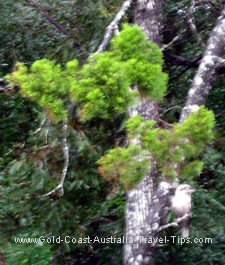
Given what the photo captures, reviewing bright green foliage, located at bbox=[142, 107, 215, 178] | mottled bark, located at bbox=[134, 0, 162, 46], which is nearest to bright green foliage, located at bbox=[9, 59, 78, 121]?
bright green foliage, located at bbox=[142, 107, 215, 178]

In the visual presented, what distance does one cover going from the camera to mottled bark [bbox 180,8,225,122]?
452cm

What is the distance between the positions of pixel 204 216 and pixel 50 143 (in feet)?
6.15

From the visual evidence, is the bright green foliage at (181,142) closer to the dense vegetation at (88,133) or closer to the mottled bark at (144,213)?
the dense vegetation at (88,133)

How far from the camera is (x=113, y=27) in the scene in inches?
177

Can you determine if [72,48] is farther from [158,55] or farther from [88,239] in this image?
[158,55]

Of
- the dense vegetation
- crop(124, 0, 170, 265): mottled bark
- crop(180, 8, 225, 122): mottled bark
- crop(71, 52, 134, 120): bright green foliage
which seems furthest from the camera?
crop(180, 8, 225, 122): mottled bark

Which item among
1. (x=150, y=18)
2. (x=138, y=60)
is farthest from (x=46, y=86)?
(x=150, y=18)

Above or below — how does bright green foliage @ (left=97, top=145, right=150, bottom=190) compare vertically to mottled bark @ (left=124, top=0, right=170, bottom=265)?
above

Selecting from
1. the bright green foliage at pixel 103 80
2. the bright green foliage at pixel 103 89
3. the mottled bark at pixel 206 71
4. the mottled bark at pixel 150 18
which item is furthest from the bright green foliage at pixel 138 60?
the mottled bark at pixel 150 18

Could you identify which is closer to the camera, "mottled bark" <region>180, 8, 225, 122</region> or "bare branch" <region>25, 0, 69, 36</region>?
"mottled bark" <region>180, 8, 225, 122</region>

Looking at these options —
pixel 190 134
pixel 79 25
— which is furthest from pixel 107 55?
pixel 79 25

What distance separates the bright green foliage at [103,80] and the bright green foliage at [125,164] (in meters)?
0.20

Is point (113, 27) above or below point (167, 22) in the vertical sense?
above

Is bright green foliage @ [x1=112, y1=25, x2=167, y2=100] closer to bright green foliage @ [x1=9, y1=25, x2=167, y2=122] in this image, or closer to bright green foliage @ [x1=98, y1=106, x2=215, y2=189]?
bright green foliage @ [x1=9, y1=25, x2=167, y2=122]
